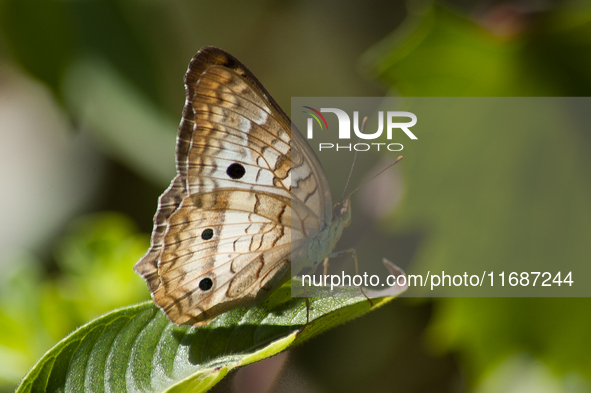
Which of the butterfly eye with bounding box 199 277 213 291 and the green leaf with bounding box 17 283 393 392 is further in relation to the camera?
the butterfly eye with bounding box 199 277 213 291

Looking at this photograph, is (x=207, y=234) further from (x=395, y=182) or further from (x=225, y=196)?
(x=395, y=182)

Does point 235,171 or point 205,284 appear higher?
point 235,171

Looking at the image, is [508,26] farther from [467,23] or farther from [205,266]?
[205,266]

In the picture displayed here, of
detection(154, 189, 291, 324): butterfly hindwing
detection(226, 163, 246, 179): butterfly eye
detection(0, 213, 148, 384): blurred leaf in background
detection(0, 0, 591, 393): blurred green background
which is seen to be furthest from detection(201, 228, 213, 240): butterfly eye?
detection(0, 213, 148, 384): blurred leaf in background

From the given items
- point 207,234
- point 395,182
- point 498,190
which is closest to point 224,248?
point 207,234

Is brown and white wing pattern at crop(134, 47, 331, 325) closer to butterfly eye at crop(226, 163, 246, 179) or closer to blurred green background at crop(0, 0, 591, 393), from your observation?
butterfly eye at crop(226, 163, 246, 179)
